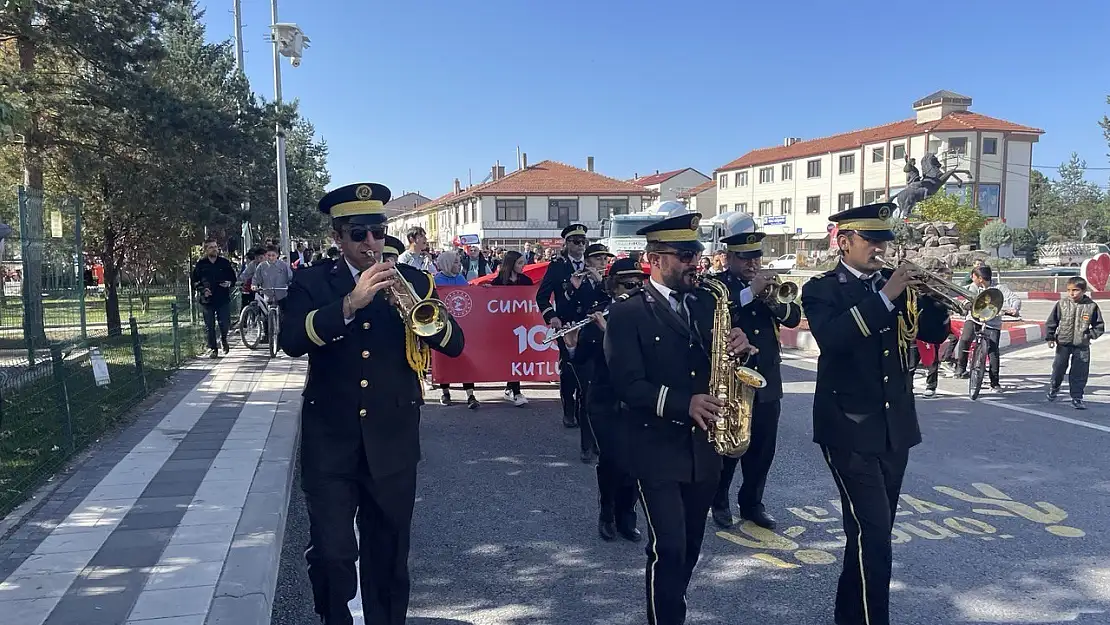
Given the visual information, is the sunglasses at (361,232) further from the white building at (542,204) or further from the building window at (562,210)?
the building window at (562,210)

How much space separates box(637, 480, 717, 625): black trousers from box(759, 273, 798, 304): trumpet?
192 centimetres

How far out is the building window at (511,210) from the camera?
7006 cm

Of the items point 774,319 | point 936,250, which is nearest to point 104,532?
point 774,319

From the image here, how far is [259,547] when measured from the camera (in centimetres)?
484

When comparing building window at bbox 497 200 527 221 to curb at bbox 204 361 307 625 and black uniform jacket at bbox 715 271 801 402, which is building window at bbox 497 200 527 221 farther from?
black uniform jacket at bbox 715 271 801 402

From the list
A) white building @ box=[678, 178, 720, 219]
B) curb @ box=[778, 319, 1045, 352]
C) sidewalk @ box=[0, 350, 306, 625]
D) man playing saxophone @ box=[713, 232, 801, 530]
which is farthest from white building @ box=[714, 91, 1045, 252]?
sidewalk @ box=[0, 350, 306, 625]

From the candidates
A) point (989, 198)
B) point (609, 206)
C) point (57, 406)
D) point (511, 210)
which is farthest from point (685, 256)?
point (511, 210)

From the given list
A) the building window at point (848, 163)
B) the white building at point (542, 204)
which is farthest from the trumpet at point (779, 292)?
the white building at point (542, 204)

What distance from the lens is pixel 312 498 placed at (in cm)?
362

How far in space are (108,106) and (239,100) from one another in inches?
77.2

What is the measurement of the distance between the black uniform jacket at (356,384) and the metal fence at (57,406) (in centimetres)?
321

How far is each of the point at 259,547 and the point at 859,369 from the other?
3500 millimetres

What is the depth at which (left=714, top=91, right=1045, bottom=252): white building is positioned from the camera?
56.9m

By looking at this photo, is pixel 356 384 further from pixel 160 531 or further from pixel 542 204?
pixel 542 204
